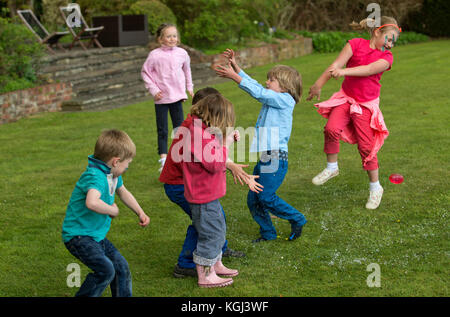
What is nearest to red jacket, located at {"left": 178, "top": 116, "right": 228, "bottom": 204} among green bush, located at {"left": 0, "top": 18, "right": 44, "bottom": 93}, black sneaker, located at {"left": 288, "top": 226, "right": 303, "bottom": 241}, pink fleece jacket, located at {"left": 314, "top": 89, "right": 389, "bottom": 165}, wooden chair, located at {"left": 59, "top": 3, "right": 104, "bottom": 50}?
black sneaker, located at {"left": 288, "top": 226, "right": 303, "bottom": 241}

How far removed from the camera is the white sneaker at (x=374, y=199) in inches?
233

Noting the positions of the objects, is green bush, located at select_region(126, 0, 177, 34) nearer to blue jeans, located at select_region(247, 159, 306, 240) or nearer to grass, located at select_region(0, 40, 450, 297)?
grass, located at select_region(0, 40, 450, 297)

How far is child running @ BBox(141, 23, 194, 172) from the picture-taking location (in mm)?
7335

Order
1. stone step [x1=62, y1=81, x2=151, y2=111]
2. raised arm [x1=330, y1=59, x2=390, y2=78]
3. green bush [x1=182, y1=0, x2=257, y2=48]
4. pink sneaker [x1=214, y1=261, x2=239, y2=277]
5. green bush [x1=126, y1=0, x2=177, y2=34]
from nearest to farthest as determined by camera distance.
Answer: pink sneaker [x1=214, y1=261, x2=239, y2=277] < raised arm [x1=330, y1=59, x2=390, y2=78] < stone step [x1=62, y1=81, x2=151, y2=111] < green bush [x1=182, y1=0, x2=257, y2=48] < green bush [x1=126, y1=0, x2=177, y2=34]

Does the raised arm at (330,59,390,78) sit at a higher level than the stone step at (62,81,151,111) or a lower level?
higher

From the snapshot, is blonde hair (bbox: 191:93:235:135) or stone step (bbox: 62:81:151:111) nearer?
blonde hair (bbox: 191:93:235:135)

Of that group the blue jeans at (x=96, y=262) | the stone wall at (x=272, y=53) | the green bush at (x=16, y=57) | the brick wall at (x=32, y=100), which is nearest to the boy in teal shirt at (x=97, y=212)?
the blue jeans at (x=96, y=262)

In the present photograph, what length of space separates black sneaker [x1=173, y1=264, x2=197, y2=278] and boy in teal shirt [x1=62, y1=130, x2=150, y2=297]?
741mm

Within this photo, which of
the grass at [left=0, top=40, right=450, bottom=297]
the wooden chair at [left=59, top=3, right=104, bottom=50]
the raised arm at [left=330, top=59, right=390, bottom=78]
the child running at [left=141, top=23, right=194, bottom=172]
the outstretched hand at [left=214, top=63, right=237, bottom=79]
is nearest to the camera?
the grass at [left=0, top=40, right=450, bottom=297]

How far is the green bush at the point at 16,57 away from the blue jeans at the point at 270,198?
313 inches

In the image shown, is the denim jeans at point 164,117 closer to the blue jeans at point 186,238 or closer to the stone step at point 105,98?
the blue jeans at point 186,238

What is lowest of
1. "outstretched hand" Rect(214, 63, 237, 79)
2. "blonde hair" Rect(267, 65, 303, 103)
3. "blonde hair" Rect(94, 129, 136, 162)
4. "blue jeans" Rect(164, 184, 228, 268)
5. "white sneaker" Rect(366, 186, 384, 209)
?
"white sneaker" Rect(366, 186, 384, 209)

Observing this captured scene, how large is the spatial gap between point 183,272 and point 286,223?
1.46 m
